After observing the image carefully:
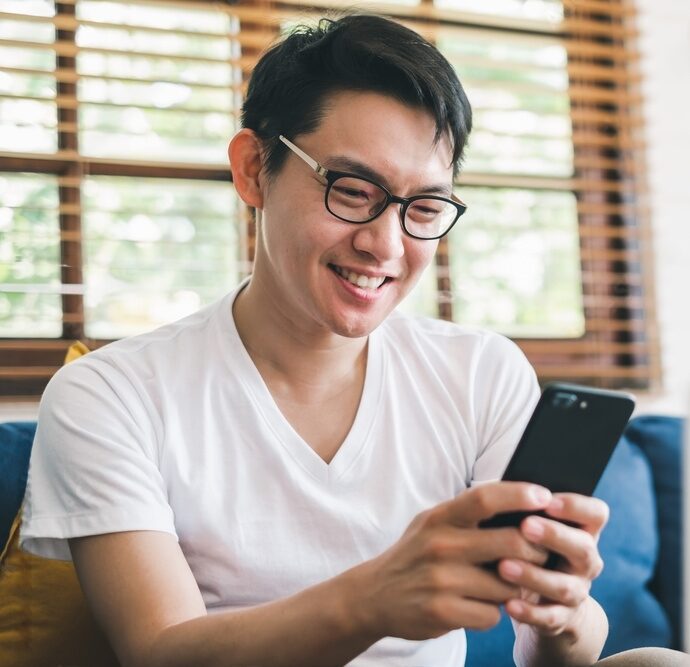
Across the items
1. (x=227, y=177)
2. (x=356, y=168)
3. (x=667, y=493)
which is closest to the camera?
(x=356, y=168)

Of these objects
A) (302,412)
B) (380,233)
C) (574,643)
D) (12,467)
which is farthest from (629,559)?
(12,467)

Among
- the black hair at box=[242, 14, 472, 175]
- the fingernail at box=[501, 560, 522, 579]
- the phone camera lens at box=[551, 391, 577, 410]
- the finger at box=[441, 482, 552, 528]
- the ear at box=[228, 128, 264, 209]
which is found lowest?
the fingernail at box=[501, 560, 522, 579]

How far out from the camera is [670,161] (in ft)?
8.26

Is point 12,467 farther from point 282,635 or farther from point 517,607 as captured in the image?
point 517,607

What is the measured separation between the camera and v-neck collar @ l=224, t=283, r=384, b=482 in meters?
1.25

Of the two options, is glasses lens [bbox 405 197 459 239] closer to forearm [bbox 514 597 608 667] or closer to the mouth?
the mouth

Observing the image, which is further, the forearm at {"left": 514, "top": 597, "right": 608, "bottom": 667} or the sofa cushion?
the sofa cushion

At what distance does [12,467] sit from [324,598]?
2.39 feet

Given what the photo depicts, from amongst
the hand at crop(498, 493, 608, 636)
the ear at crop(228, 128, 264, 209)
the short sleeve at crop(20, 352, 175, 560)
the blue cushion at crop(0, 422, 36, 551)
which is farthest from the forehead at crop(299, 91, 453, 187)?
the blue cushion at crop(0, 422, 36, 551)

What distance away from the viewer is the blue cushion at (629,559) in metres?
1.76

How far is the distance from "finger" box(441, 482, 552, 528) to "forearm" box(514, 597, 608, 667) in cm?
32

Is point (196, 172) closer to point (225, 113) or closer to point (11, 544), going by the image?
point (225, 113)

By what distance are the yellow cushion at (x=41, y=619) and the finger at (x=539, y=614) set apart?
0.75m

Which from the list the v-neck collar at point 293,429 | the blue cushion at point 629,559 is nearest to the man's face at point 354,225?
the v-neck collar at point 293,429
